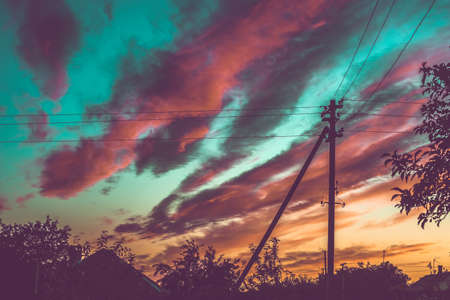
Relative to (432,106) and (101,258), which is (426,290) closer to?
(101,258)

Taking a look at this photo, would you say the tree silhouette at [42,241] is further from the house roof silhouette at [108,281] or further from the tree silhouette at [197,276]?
the tree silhouette at [197,276]

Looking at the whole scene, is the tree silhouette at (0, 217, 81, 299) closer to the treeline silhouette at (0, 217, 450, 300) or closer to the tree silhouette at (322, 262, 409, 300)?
the treeline silhouette at (0, 217, 450, 300)

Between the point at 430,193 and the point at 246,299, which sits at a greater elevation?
the point at 430,193

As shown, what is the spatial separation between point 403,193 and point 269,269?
52707 millimetres

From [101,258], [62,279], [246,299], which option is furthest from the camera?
[101,258]

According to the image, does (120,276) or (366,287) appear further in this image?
(366,287)

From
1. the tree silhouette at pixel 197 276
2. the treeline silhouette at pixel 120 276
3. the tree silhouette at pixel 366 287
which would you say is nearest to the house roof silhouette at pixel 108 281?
the treeline silhouette at pixel 120 276

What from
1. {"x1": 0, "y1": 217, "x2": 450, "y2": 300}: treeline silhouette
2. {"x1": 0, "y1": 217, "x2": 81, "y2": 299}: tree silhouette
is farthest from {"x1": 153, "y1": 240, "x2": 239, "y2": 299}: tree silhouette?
{"x1": 0, "y1": 217, "x2": 81, "y2": 299}: tree silhouette

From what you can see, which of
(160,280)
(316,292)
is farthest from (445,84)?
(316,292)

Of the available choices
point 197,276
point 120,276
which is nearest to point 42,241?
point 120,276

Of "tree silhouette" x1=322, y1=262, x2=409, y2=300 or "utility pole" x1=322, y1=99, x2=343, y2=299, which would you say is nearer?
"utility pole" x1=322, y1=99, x2=343, y2=299

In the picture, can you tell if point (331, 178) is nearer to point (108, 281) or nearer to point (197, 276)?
point (197, 276)

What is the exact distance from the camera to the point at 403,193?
38.1 feet

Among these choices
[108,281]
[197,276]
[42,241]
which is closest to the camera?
[197,276]
